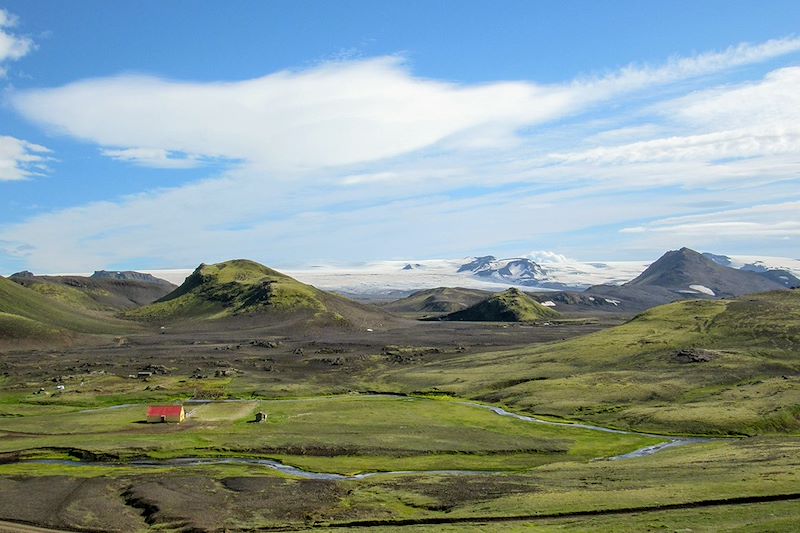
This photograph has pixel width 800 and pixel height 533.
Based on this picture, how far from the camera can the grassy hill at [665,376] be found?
374 feet

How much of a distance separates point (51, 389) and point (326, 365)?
2649 inches

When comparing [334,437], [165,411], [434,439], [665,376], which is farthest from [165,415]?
[665,376]

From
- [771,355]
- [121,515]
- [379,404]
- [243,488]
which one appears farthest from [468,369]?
[121,515]

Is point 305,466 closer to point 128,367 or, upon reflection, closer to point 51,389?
point 51,389

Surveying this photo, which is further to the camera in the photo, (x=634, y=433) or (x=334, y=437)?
(x=634, y=433)

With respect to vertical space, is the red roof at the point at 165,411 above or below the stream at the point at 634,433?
above

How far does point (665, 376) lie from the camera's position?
5802 inches

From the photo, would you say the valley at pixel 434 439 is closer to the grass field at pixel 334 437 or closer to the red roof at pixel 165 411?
the grass field at pixel 334 437

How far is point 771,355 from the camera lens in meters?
154

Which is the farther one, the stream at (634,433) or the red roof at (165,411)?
the red roof at (165,411)

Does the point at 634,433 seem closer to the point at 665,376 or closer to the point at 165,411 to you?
the point at 665,376

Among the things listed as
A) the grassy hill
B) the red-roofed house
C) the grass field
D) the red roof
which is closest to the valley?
the grass field

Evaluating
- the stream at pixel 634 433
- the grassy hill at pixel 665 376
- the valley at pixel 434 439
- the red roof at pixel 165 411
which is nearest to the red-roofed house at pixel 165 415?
the red roof at pixel 165 411

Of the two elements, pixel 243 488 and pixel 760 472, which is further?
pixel 243 488
